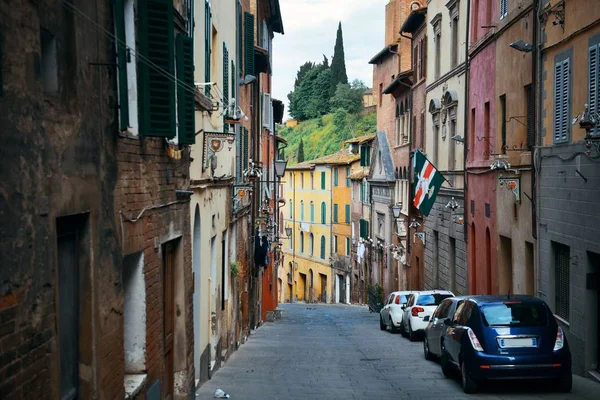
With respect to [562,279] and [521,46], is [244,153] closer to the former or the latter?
[521,46]

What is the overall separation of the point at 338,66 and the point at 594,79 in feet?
337

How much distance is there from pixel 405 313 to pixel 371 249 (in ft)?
94.4

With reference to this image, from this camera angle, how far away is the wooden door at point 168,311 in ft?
38.4

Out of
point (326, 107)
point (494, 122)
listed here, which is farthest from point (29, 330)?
point (326, 107)

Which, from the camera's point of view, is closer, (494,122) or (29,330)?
(29,330)

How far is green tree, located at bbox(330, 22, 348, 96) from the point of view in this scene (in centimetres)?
11712

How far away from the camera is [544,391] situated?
1512 cm

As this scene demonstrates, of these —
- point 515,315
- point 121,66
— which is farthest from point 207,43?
point 121,66

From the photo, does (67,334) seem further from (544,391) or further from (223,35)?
(223,35)

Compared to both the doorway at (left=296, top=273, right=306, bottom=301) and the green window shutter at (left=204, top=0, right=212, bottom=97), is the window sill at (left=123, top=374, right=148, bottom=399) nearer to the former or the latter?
the green window shutter at (left=204, top=0, right=212, bottom=97)

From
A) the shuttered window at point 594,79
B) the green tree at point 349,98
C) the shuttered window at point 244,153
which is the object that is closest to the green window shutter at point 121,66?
the shuttered window at point 594,79

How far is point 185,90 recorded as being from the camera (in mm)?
11703

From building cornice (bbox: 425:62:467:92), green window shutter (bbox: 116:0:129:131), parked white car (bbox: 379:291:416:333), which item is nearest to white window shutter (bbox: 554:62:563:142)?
green window shutter (bbox: 116:0:129:131)

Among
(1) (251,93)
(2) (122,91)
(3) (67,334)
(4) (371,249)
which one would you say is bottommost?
(4) (371,249)
